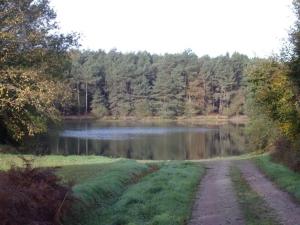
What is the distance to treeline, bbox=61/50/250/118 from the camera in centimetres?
11419

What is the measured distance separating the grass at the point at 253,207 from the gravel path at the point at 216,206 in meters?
0.18

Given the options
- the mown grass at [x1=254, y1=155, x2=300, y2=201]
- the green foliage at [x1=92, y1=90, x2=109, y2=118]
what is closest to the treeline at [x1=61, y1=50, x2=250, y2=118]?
the green foliage at [x1=92, y1=90, x2=109, y2=118]

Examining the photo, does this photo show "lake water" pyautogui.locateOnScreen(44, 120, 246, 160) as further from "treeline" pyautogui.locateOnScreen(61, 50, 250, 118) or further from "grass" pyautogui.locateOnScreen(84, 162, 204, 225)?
"treeline" pyautogui.locateOnScreen(61, 50, 250, 118)

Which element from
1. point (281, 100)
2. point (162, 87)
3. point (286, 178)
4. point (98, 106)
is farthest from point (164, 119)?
point (286, 178)

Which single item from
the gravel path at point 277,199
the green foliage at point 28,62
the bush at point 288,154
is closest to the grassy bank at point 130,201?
the gravel path at point 277,199

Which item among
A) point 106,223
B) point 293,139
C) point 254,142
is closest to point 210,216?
point 106,223

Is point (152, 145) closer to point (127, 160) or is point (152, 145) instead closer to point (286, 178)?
point (127, 160)

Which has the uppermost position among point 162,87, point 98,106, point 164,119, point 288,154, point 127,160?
point 162,87

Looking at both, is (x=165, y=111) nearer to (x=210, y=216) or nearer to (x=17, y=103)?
(x=17, y=103)

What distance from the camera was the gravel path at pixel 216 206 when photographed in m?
→ 11.3

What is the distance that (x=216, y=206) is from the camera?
42.9 ft

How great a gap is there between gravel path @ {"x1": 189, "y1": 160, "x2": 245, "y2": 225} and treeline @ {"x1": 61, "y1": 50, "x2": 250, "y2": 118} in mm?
95194

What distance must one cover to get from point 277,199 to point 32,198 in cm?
755

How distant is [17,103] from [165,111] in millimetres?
90098
